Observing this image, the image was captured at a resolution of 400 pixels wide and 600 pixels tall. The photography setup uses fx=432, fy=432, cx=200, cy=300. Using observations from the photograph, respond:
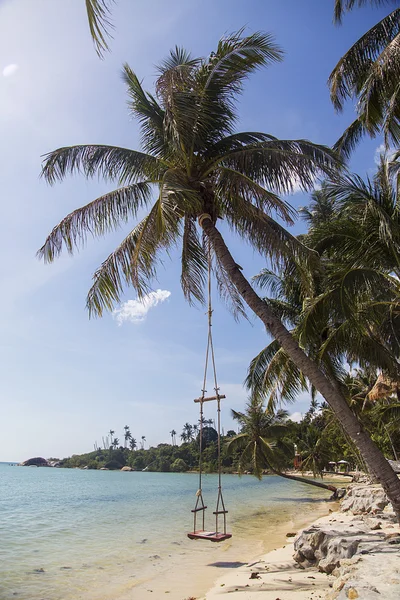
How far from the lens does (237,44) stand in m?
7.59

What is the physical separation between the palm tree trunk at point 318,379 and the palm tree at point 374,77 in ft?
12.4

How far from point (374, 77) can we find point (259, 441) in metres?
20.7

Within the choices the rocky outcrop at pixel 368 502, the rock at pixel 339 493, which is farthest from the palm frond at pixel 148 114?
the rock at pixel 339 493

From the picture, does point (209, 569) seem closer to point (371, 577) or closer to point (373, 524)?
point (373, 524)

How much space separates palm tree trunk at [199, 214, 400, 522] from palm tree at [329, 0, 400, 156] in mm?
3784

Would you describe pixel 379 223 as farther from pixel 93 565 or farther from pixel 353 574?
pixel 93 565

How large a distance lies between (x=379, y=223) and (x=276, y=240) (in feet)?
5.92

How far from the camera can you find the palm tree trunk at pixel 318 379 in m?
5.79

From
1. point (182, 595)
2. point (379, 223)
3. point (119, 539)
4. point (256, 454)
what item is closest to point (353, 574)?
point (182, 595)

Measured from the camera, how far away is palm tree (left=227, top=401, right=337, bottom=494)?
2412cm

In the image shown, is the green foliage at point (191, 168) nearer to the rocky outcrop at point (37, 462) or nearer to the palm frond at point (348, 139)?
the palm frond at point (348, 139)

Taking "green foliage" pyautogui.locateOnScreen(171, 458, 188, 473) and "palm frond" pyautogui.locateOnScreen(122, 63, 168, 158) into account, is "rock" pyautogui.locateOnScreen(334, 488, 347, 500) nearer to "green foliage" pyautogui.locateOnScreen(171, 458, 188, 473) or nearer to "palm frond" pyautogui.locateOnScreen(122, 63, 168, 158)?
"palm frond" pyautogui.locateOnScreen(122, 63, 168, 158)

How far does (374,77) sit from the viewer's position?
7.57 metres

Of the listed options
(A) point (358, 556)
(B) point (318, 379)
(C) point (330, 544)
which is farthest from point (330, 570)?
(B) point (318, 379)
